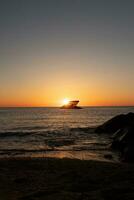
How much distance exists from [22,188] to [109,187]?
3061 mm

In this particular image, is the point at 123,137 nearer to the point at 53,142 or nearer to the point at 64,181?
the point at 53,142

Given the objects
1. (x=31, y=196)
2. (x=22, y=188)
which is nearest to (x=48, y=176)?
(x=22, y=188)

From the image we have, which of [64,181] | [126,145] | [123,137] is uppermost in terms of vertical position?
[123,137]

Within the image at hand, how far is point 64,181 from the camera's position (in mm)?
9852

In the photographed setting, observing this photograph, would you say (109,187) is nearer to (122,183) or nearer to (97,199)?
(122,183)

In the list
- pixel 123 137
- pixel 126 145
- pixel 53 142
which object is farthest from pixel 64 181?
pixel 53 142

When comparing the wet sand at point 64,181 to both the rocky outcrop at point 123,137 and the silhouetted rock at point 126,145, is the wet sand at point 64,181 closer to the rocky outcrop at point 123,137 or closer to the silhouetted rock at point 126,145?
the silhouetted rock at point 126,145

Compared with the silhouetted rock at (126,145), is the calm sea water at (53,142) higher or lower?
lower

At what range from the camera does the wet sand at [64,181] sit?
7.99 m

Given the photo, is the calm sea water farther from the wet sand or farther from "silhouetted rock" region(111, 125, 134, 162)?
the wet sand

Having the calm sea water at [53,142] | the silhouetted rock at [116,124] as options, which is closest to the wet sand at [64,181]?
the calm sea water at [53,142]

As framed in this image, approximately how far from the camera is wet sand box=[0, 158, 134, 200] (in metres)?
7.99

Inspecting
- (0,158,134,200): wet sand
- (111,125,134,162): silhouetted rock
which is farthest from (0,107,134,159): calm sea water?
(0,158,134,200): wet sand

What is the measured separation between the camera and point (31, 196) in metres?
7.93
